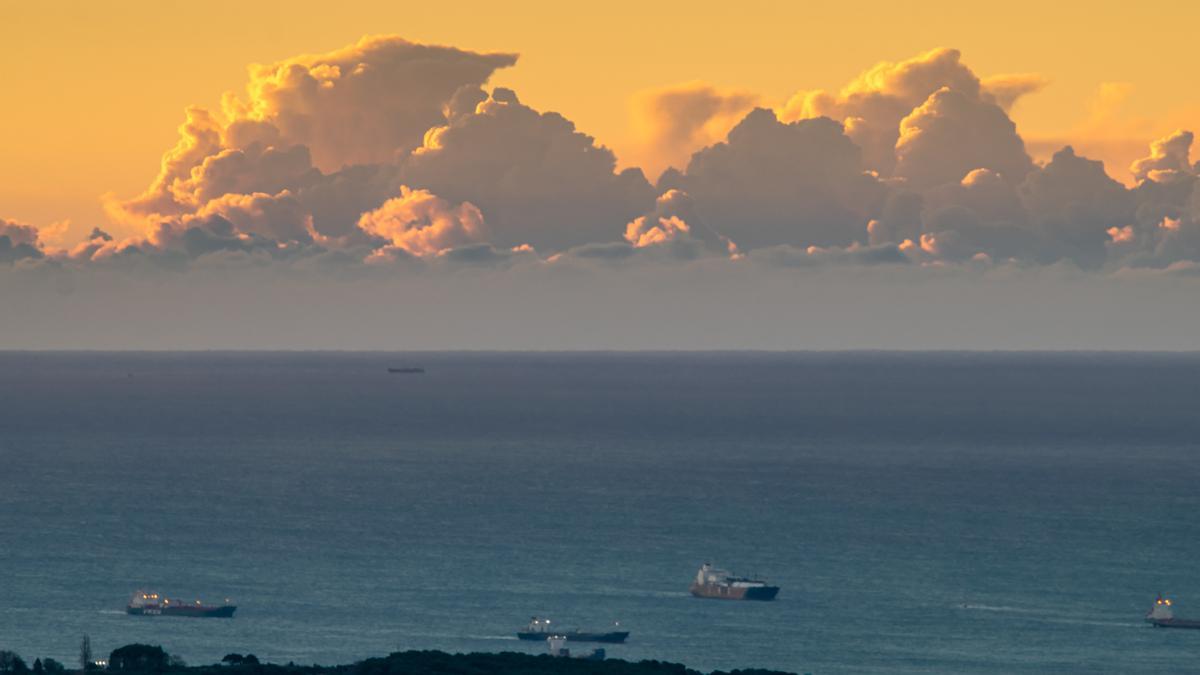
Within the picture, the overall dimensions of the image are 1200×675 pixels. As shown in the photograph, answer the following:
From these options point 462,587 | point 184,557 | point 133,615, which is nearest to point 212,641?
point 133,615

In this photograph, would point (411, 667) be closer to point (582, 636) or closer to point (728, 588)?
point (582, 636)

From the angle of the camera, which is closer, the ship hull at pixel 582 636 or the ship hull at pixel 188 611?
the ship hull at pixel 582 636

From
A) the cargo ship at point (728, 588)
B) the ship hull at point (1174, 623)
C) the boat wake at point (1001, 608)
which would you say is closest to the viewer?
the ship hull at point (1174, 623)

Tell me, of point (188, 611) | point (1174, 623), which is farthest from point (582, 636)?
point (1174, 623)

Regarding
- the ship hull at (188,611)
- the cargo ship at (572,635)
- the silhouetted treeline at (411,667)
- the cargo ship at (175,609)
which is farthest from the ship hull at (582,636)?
the cargo ship at (175,609)

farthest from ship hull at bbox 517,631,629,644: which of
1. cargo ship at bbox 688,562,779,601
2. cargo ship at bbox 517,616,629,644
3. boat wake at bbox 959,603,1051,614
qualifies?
boat wake at bbox 959,603,1051,614

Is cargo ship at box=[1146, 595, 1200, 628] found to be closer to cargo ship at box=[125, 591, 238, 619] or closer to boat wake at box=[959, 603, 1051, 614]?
boat wake at box=[959, 603, 1051, 614]

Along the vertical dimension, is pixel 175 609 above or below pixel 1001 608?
below

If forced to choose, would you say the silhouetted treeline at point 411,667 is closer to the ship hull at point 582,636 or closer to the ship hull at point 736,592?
the ship hull at point 582,636
